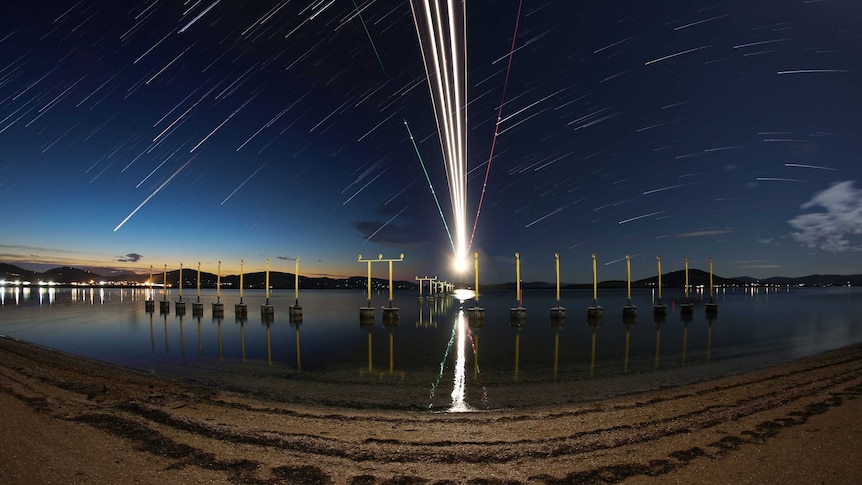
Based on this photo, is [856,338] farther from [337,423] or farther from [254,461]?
[254,461]

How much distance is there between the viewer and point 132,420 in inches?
336

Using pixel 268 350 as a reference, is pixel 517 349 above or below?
below

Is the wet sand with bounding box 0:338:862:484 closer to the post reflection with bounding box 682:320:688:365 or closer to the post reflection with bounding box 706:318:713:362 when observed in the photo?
the post reflection with bounding box 706:318:713:362

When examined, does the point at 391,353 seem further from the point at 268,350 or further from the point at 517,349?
the point at 517,349

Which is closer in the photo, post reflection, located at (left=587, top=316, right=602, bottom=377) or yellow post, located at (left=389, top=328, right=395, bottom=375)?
post reflection, located at (left=587, top=316, right=602, bottom=377)

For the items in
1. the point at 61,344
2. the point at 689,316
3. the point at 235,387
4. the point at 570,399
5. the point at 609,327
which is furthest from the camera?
the point at 689,316

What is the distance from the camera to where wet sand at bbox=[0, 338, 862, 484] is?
6176mm

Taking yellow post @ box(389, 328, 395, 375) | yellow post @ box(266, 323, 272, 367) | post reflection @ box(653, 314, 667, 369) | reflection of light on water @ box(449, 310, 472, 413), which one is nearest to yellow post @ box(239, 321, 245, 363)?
yellow post @ box(266, 323, 272, 367)

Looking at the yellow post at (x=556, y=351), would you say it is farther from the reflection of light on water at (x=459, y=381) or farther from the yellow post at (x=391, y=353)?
the yellow post at (x=391, y=353)

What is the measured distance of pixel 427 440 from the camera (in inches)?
311

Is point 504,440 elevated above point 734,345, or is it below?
above

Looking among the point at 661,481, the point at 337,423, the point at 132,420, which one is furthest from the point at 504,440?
the point at 132,420

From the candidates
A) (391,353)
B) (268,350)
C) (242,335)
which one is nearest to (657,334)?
(391,353)

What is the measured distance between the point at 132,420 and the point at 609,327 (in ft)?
122
